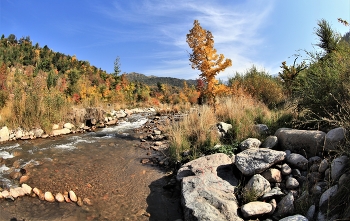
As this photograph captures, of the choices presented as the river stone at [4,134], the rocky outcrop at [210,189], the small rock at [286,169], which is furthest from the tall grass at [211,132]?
the river stone at [4,134]

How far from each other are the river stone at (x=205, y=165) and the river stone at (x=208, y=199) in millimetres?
168

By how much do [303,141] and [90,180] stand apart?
11.7 feet

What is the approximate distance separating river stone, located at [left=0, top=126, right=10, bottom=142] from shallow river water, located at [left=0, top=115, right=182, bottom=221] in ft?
0.88

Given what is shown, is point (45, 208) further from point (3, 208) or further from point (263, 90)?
point (263, 90)

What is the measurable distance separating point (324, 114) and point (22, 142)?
7088mm

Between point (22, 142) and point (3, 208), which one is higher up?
point (22, 142)

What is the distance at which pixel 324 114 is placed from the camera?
4.07m

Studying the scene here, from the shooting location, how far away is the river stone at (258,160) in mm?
3331

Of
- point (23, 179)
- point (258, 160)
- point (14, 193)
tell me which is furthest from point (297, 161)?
point (23, 179)

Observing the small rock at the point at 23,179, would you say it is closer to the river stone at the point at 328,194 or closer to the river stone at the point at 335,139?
the river stone at the point at 328,194

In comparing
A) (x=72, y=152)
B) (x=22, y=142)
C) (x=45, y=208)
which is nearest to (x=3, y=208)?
(x=45, y=208)

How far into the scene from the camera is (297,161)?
334 centimetres

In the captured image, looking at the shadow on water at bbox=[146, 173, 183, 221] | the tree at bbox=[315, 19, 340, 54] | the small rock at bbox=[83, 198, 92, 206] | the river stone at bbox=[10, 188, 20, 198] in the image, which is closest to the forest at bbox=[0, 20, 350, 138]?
the tree at bbox=[315, 19, 340, 54]

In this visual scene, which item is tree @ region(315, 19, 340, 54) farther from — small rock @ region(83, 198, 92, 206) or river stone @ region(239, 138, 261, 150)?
small rock @ region(83, 198, 92, 206)
